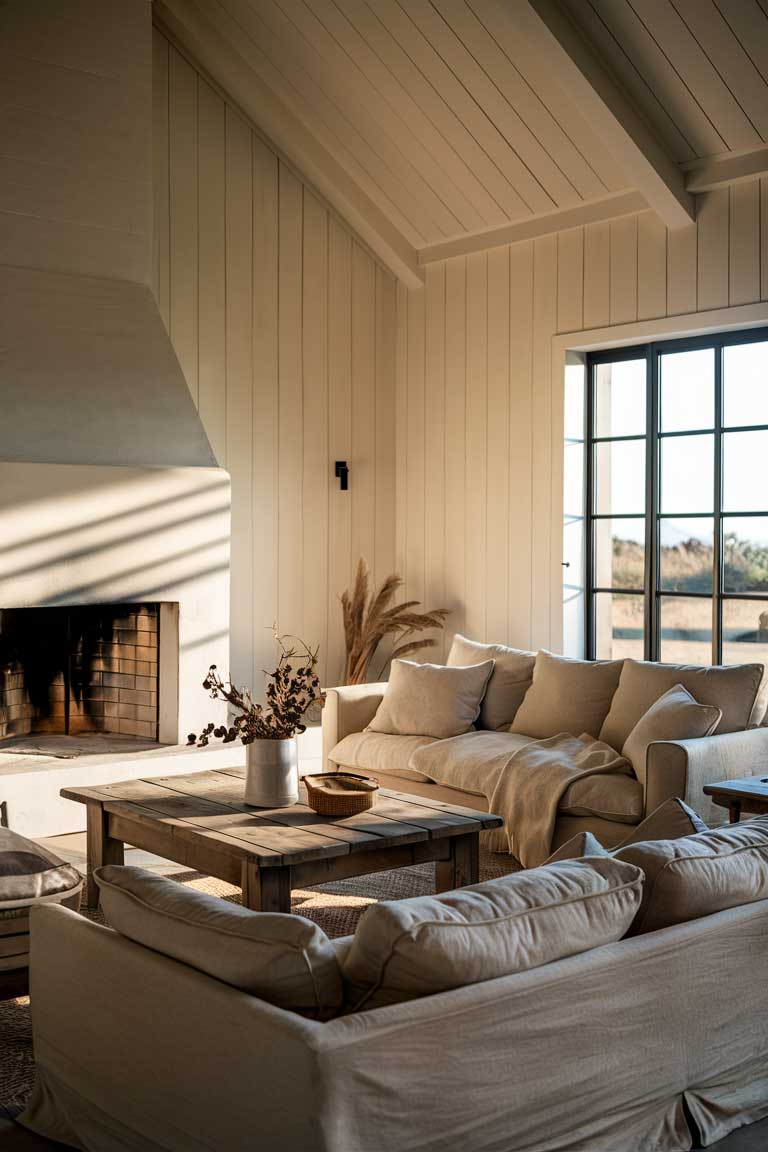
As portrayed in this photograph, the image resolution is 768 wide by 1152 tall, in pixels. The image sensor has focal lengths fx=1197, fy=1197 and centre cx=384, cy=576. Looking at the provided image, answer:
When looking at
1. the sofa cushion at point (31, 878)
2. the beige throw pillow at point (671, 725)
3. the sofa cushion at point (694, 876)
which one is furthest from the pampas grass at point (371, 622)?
the sofa cushion at point (694, 876)

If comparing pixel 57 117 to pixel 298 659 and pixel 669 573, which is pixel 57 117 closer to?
pixel 298 659

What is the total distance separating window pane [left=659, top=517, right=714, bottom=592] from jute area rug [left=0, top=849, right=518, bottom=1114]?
1.89 metres

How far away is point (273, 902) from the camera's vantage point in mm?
3426

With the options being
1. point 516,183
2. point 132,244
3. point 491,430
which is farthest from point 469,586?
point 132,244

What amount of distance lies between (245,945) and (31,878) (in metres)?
1.42

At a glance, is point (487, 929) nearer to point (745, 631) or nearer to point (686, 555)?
point (745, 631)

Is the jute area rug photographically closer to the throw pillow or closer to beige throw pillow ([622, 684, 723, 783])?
beige throw pillow ([622, 684, 723, 783])

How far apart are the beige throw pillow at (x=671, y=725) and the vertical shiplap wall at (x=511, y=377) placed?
187cm

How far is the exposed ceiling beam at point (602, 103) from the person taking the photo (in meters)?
5.30

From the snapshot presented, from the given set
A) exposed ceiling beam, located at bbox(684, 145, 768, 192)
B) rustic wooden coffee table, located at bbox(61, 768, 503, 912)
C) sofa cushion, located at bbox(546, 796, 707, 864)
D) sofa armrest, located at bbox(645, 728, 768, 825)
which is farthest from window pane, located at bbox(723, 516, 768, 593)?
sofa cushion, located at bbox(546, 796, 707, 864)

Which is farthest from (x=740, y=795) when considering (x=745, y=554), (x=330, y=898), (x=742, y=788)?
(x=745, y=554)

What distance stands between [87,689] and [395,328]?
9.81 feet

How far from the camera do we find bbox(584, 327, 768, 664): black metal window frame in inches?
233

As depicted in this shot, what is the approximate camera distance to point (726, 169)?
221 inches
